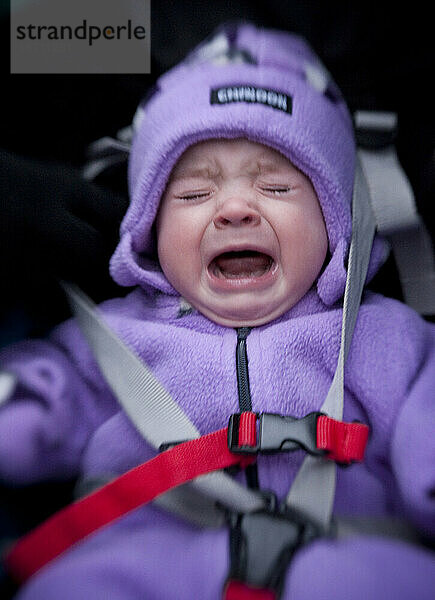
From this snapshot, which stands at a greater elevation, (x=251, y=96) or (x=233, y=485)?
(x=251, y=96)

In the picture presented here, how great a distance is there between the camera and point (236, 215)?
2.89 ft

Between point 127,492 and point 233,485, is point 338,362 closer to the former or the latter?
point 233,485

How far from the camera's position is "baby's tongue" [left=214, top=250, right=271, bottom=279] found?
3.14 ft

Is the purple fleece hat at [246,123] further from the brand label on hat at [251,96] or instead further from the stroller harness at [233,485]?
the stroller harness at [233,485]

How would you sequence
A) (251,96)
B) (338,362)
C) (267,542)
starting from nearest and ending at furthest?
(267,542)
(338,362)
(251,96)

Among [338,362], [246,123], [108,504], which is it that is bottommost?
[108,504]

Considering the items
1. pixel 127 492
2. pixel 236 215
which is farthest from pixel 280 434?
pixel 236 215

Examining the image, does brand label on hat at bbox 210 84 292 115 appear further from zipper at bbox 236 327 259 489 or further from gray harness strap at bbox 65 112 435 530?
zipper at bbox 236 327 259 489

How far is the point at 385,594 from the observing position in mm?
635

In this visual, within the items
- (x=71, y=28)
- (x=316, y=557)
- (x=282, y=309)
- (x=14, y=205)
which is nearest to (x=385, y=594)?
(x=316, y=557)

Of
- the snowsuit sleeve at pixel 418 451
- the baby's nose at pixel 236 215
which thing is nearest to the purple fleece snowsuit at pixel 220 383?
the snowsuit sleeve at pixel 418 451

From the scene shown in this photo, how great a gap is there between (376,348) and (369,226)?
21cm

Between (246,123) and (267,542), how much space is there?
1.89ft

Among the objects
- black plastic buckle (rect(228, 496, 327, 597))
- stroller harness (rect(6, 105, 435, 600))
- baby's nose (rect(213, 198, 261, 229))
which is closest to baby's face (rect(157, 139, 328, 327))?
baby's nose (rect(213, 198, 261, 229))
